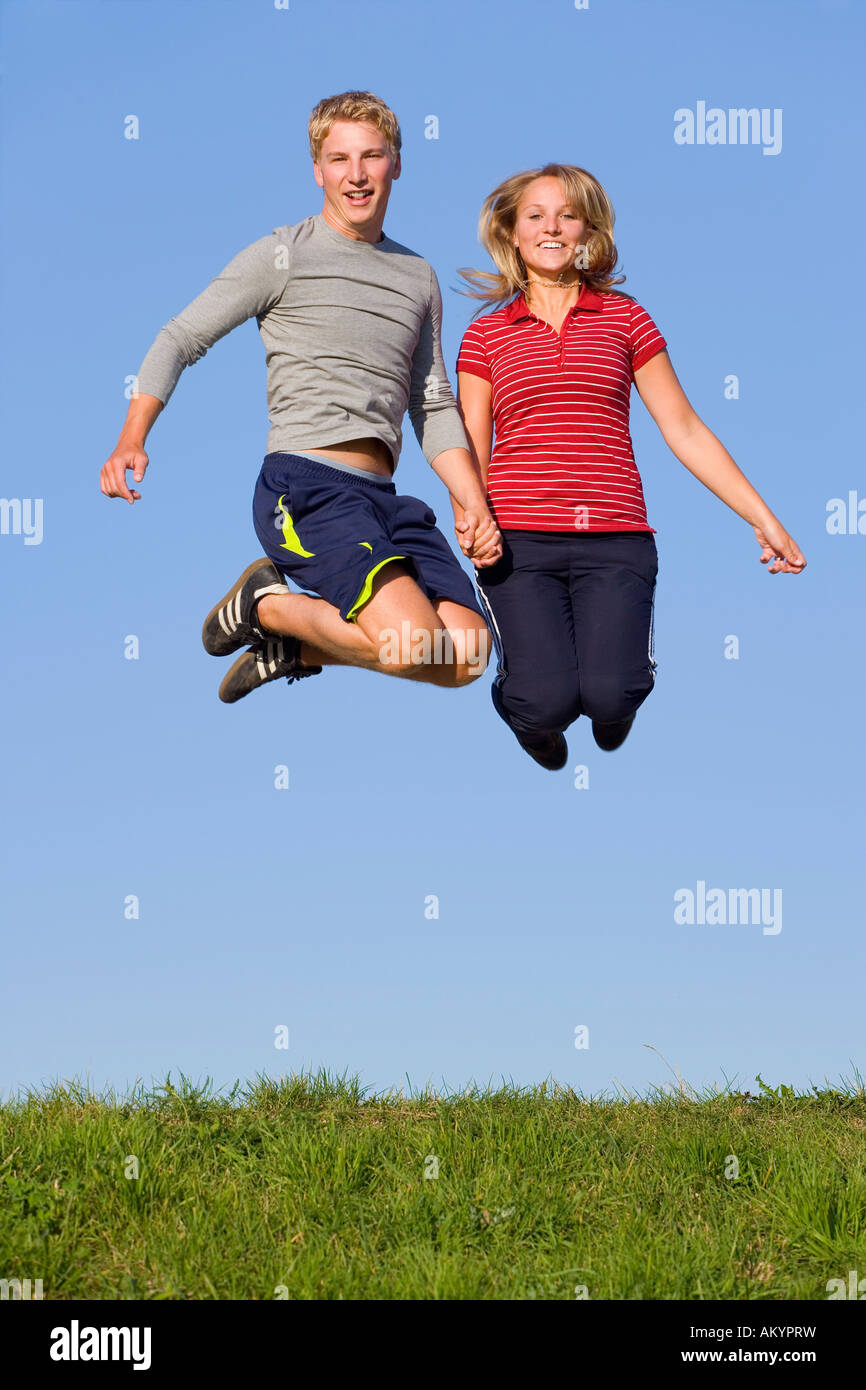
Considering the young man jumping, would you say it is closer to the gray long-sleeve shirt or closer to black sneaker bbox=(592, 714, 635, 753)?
the gray long-sleeve shirt

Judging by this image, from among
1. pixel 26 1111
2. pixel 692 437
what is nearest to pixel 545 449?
pixel 692 437

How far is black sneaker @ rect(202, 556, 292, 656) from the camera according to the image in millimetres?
7309

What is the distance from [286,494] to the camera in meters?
7.05

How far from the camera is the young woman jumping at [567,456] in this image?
7.46 m

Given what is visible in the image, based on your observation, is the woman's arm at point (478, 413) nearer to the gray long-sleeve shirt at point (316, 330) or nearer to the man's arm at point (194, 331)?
the gray long-sleeve shirt at point (316, 330)

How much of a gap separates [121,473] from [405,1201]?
372 centimetres

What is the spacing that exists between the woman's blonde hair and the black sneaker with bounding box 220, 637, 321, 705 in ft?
7.41

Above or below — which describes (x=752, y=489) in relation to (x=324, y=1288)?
above

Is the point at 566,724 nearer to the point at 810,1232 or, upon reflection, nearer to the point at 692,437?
the point at 692,437

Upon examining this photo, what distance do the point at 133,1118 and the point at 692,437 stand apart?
15.8 feet

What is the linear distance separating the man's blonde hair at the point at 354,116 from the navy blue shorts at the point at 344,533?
5.57 feet

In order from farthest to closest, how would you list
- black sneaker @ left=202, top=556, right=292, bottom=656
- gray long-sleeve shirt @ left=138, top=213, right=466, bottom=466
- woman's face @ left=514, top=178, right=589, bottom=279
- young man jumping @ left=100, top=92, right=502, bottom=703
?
woman's face @ left=514, top=178, right=589, bottom=279 → black sneaker @ left=202, top=556, right=292, bottom=656 → gray long-sleeve shirt @ left=138, top=213, right=466, bottom=466 → young man jumping @ left=100, top=92, right=502, bottom=703

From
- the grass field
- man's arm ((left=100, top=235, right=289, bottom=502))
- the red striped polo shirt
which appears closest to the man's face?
man's arm ((left=100, top=235, right=289, bottom=502))

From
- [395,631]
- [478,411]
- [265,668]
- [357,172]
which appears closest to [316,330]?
[357,172]
